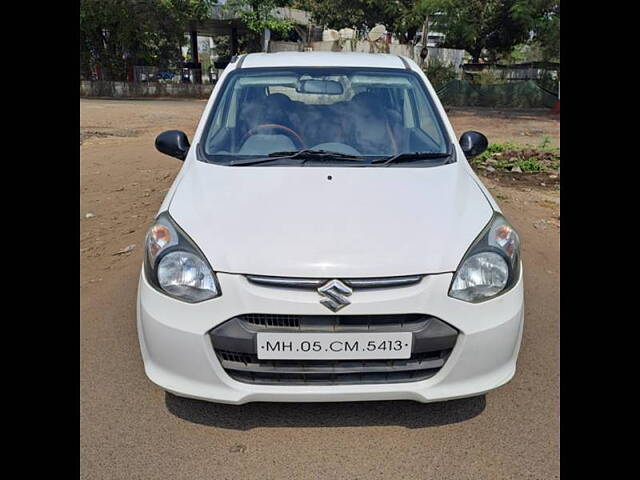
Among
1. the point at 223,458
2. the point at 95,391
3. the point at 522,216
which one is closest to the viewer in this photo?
the point at 223,458

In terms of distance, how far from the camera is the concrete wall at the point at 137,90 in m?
24.7

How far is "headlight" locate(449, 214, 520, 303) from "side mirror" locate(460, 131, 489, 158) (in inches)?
46.2

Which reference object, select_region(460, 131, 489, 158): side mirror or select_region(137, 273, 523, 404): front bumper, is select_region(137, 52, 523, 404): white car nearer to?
select_region(137, 273, 523, 404): front bumper

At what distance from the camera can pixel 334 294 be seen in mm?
2084

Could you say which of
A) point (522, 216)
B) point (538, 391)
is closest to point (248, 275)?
point (538, 391)

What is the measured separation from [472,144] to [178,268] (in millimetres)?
2177

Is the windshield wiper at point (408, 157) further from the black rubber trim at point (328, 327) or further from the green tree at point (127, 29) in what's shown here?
the green tree at point (127, 29)

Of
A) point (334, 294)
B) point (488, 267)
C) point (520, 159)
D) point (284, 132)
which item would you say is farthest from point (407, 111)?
point (520, 159)

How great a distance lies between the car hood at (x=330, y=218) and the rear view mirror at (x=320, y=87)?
85 cm

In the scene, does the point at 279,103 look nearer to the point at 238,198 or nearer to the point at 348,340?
the point at 238,198

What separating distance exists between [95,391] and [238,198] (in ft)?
4.19

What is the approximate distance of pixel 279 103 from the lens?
3.51 m

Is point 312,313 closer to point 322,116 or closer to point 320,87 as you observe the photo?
point 322,116

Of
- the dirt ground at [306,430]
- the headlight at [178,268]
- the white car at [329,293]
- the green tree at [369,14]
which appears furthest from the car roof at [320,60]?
the green tree at [369,14]
